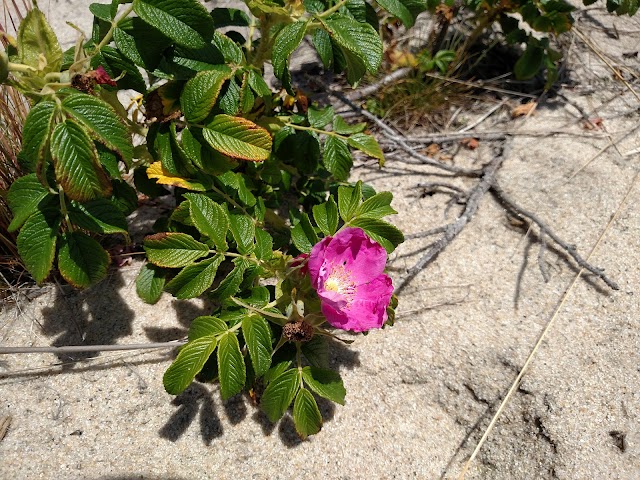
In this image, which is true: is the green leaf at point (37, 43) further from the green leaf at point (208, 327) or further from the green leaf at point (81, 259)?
the green leaf at point (208, 327)

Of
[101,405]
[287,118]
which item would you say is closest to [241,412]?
[101,405]

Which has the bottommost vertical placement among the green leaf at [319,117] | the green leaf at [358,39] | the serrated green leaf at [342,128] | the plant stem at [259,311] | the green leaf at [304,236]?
the plant stem at [259,311]

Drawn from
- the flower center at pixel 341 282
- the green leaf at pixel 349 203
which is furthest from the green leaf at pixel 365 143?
the flower center at pixel 341 282

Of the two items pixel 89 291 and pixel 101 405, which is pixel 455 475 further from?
pixel 89 291

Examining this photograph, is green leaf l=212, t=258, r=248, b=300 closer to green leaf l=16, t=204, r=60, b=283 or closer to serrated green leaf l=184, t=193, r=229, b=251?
serrated green leaf l=184, t=193, r=229, b=251

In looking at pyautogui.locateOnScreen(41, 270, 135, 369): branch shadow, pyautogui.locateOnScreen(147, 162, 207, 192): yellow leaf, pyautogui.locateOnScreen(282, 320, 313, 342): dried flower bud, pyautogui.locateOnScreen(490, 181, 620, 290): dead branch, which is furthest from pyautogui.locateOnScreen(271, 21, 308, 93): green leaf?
pyautogui.locateOnScreen(490, 181, 620, 290): dead branch

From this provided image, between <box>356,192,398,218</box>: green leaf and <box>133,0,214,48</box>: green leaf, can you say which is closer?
<box>133,0,214,48</box>: green leaf

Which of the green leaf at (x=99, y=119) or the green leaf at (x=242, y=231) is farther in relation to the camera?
the green leaf at (x=242, y=231)
